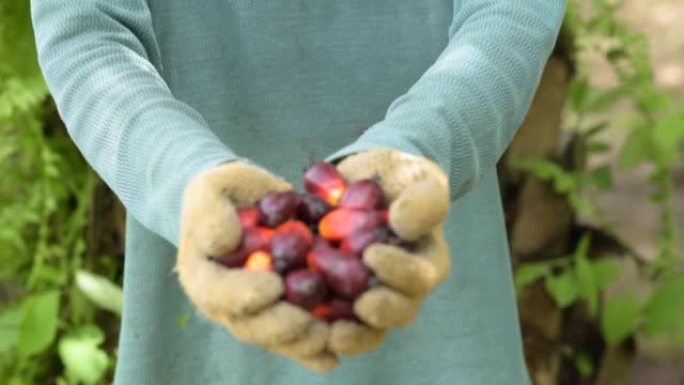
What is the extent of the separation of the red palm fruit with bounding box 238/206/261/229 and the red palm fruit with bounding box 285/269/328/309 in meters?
0.05

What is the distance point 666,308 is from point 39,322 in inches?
40.4

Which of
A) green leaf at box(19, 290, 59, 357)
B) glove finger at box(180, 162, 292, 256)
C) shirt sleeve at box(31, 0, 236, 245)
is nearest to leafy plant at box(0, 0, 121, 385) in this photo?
green leaf at box(19, 290, 59, 357)

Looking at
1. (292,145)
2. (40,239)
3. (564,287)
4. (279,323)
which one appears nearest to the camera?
(279,323)

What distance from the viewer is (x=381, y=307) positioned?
0.72m

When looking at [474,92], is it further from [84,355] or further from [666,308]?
[666,308]

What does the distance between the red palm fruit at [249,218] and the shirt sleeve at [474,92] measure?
0.11 metres

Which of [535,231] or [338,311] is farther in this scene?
[535,231]

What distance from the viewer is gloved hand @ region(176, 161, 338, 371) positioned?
27.9 inches

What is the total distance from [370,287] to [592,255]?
1.65m

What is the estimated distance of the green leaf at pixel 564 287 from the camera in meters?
1.99

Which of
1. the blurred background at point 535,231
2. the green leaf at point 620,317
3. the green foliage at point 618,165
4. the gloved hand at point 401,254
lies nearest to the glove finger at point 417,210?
the gloved hand at point 401,254

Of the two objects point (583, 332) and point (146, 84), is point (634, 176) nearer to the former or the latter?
point (583, 332)

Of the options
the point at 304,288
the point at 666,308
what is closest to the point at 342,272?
the point at 304,288

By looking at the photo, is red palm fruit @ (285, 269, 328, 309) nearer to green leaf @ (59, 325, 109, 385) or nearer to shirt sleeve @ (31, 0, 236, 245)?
shirt sleeve @ (31, 0, 236, 245)
